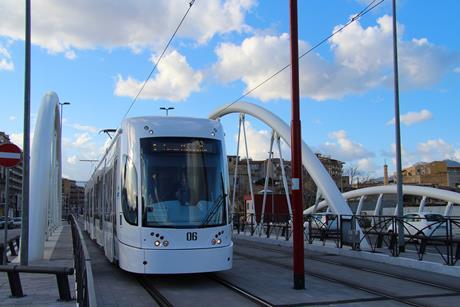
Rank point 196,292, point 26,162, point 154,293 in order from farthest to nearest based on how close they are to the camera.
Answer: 1. point 26,162
2. point 196,292
3. point 154,293

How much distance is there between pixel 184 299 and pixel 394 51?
12757 mm

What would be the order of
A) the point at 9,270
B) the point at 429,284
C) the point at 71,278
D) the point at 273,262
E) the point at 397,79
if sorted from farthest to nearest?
the point at 397,79, the point at 273,262, the point at 71,278, the point at 429,284, the point at 9,270

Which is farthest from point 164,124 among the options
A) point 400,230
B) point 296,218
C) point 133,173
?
point 400,230

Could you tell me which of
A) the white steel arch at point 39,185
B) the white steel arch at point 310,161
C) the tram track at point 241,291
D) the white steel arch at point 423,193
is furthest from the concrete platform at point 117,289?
the white steel arch at point 423,193

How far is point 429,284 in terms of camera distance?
39.1 ft

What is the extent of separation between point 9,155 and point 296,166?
643cm

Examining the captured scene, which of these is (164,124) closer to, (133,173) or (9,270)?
(133,173)

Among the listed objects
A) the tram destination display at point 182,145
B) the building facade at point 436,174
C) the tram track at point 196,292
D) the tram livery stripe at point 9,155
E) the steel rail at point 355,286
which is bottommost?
the steel rail at point 355,286

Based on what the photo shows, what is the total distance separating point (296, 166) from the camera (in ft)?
37.5

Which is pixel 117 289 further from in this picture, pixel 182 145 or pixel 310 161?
pixel 310 161

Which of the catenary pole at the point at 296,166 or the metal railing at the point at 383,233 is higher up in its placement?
the catenary pole at the point at 296,166

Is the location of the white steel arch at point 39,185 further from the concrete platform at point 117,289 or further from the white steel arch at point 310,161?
the white steel arch at point 310,161

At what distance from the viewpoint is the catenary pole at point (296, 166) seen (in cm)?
1105

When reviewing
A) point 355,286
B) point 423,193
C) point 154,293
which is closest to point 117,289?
point 154,293
